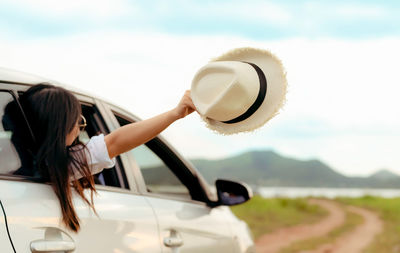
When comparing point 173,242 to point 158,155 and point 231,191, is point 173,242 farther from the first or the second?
point 231,191

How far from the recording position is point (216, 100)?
3.39 meters

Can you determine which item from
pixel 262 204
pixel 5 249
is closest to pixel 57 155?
pixel 5 249

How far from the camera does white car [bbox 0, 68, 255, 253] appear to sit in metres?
2.99

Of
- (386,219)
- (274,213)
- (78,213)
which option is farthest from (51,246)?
(386,219)

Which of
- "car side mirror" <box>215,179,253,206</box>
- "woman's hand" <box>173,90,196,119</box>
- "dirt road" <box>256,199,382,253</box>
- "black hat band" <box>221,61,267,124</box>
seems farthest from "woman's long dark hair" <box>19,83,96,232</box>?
"dirt road" <box>256,199,382,253</box>

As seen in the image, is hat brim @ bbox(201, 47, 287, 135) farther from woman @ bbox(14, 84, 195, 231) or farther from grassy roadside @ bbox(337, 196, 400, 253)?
grassy roadside @ bbox(337, 196, 400, 253)

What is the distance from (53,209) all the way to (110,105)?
1.18m

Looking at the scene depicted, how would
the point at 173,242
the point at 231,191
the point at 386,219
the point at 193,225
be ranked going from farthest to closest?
the point at 386,219
the point at 231,191
the point at 193,225
the point at 173,242

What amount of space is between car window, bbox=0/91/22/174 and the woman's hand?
69 cm

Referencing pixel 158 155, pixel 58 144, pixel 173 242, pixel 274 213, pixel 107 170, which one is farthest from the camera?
pixel 274 213

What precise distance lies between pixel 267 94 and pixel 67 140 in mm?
872

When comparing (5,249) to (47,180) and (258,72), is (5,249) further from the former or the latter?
(258,72)

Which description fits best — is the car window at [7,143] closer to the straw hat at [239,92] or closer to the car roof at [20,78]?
the car roof at [20,78]

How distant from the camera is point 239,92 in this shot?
339 cm
